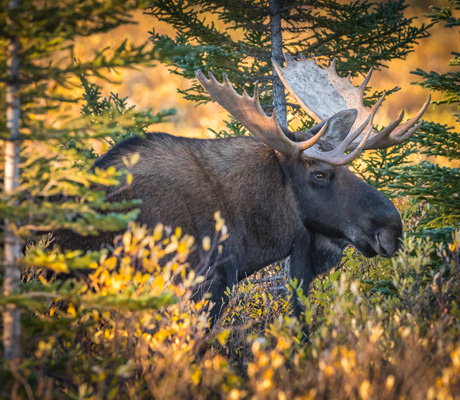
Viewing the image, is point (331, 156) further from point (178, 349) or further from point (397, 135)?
point (178, 349)

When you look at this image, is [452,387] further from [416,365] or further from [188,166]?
[188,166]

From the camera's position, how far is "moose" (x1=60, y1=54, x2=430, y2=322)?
3725 millimetres

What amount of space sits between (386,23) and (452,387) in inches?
196

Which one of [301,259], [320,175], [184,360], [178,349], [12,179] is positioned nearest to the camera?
[12,179]

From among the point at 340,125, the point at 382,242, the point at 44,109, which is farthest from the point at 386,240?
the point at 44,109

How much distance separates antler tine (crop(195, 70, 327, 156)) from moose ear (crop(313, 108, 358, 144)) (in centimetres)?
78

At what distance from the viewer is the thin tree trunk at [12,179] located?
2.07m

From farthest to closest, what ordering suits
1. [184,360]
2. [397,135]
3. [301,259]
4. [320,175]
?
[397,135], [301,259], [320,175], [184,360]

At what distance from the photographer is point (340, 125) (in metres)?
4.62

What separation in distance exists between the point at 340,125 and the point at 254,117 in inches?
44.1

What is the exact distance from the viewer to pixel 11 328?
2090 mm

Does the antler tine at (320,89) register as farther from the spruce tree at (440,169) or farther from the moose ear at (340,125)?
the spruce tree at (440,169)

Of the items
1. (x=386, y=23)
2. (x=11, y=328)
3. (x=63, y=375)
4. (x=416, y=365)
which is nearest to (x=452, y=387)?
(x=416, y=365)

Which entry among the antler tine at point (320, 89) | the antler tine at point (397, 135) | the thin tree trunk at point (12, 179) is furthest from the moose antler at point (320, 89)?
the thin tree trunk at point (12, 179)
